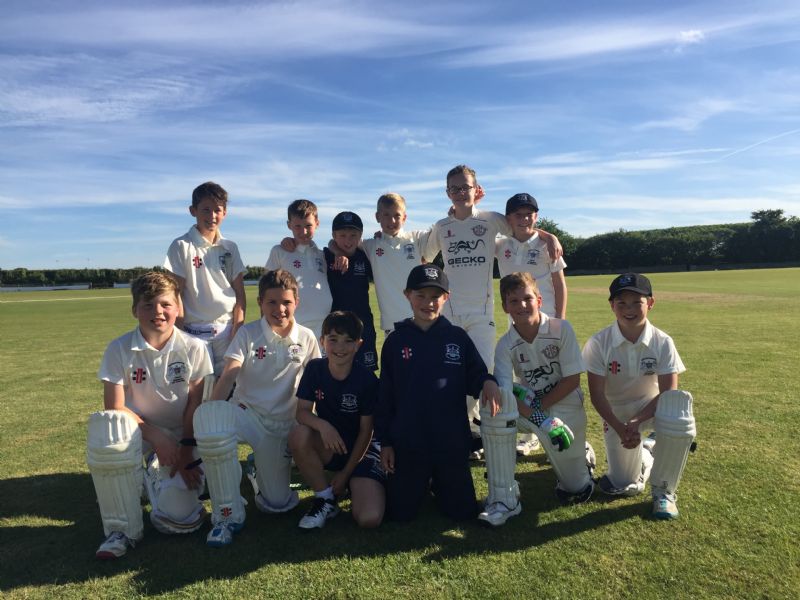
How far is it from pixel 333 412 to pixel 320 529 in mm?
691

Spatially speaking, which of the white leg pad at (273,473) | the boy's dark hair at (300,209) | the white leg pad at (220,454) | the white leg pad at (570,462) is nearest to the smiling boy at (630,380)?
the white leg pad at (570,462)

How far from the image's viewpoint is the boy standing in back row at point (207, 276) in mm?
3961

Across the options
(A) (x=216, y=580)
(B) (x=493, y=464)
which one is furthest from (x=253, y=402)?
(B) (x=493, y=464)

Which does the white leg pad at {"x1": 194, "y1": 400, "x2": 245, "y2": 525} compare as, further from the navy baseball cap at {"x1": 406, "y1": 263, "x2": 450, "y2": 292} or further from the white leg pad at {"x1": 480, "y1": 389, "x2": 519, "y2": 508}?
the white leg pad at {"x1": 480, "y1": 389, "x2": 519, "y2": 508}

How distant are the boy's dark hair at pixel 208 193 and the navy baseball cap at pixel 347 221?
92 centimetres

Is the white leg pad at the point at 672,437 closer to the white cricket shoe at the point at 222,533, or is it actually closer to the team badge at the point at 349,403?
the team badge at the point at 349,403

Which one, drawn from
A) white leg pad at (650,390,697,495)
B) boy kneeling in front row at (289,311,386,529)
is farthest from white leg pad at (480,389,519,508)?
white leg pad at (650,390,697,495)

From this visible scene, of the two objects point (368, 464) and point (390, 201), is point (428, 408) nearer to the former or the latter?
point (368, 464)

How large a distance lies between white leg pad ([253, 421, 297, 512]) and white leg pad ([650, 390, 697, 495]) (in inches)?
86.4

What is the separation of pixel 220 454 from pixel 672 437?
2487mm

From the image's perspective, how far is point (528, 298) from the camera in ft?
11.1

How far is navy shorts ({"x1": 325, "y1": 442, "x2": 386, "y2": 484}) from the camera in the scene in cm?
326

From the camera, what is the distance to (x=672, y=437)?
9.71 ft

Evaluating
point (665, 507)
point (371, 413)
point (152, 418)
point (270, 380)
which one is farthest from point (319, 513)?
point (665, 507)
